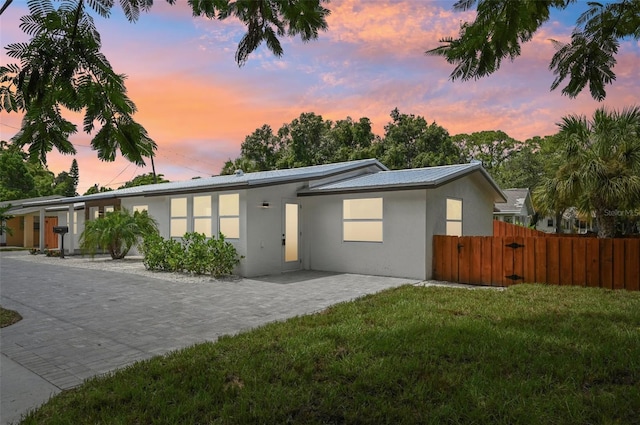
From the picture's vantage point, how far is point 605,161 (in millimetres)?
11758

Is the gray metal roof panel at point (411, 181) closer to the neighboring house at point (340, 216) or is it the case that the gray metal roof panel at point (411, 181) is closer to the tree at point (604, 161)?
the neighboring house at point (340, 216)

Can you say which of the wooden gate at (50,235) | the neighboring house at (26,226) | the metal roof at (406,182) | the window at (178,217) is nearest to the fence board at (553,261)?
the metal roof at (406,182)

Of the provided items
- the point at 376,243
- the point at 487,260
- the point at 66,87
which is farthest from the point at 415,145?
the point at 66,87

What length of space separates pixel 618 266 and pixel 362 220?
5.93 m

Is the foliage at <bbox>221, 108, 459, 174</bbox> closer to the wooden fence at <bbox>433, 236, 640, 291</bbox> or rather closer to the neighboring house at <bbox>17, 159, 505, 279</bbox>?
the neighboring house at <bbox>17, 159, 505, 279</bbox>

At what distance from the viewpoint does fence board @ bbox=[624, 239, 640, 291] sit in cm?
842

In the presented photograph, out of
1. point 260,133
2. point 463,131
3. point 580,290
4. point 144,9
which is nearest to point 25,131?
point 144,9

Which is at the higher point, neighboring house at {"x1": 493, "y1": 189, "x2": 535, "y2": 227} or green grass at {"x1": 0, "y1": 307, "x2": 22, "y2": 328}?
neighboring house at {"x1": 493, "y1": 189, "x2": 535, "y2": 227}

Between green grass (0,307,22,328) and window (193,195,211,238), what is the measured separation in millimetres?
6083

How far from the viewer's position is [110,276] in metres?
11.2

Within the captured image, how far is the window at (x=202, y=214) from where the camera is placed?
499 inches

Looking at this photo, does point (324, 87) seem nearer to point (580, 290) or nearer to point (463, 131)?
point (580, 290)

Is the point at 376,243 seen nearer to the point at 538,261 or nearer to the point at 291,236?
the point at 291,236

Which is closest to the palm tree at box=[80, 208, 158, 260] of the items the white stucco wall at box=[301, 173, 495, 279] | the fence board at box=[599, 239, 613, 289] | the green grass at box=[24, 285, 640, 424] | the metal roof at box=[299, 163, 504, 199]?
the white stucco wall at box=[301, 173, 495, 279]
